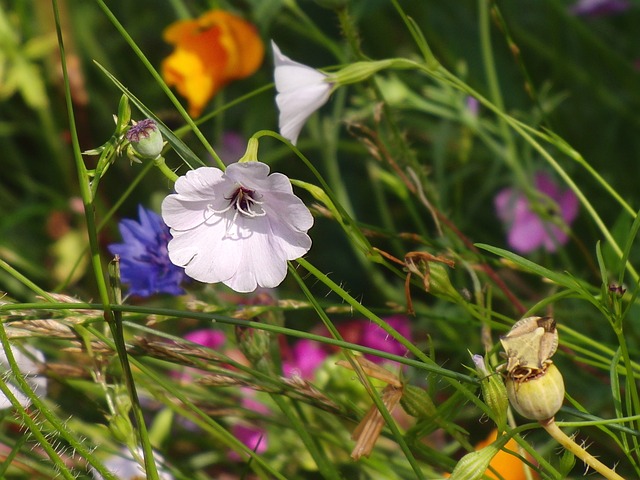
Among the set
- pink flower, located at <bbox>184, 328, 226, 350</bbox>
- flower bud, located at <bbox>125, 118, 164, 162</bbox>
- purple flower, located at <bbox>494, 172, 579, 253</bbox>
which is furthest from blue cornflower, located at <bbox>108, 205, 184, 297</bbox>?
purple flower, located at <bbox>494, 172, 579, 253</bbox>

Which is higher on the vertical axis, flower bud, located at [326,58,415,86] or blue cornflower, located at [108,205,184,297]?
flower bud, located at [326,58,415,86]

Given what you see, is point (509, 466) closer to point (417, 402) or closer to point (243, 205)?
point (417, 402)

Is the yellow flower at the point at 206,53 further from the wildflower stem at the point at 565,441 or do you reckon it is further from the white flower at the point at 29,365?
the wildflower stem at the point at 565,441

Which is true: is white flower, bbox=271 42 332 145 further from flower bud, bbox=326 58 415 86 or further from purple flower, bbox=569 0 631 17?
purple flower, bbox=569 0 631 17

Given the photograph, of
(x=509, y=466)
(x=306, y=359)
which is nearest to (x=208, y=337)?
(x=306, y=359)

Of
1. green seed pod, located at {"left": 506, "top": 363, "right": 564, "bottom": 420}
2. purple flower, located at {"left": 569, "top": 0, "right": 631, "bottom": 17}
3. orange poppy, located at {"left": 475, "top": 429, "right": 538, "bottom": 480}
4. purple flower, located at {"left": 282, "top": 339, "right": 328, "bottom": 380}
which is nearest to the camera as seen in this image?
green seed pod, located at {"left": 506, "top": 363, "right": 564, "bottom": 420}

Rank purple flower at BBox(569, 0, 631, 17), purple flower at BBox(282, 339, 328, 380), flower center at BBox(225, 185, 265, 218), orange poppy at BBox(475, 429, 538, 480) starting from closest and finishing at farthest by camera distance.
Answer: flower center at BBox(225, 185, 265, 218)
orange poppy at BBox(475, 429, 538, 480)
purple flower at BBox(282, 339, 328, 380)
purple flower at BBox(569, 0, 631, 17)

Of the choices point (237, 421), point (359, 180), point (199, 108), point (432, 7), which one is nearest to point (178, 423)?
point (237, 421)
